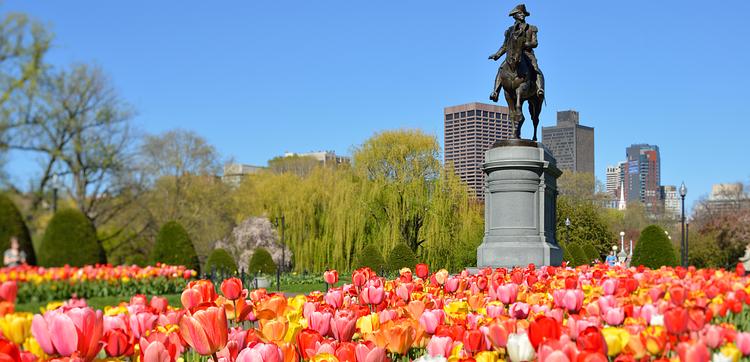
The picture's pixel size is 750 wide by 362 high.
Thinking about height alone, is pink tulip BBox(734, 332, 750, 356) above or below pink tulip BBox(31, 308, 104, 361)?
below

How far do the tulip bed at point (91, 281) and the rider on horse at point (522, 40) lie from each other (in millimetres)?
9529

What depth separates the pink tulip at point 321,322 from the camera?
2992 millimetres

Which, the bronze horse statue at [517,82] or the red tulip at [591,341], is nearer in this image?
the red tulip at [591,341]

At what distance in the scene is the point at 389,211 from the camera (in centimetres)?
3516

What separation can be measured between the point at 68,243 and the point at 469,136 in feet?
72.3

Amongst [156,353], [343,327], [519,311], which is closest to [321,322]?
[343,327]

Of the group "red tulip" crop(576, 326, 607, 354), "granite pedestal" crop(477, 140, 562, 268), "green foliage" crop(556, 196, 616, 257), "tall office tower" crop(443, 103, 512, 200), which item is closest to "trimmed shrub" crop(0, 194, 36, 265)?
"tall office tower" crop(443, 103, 512, 200)

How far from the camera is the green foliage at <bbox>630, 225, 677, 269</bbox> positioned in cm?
2823

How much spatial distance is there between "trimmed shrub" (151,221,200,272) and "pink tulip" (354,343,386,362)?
25586mm

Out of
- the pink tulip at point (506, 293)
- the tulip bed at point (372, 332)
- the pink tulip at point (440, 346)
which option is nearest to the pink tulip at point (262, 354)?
the tulip bed at point (372, 332)

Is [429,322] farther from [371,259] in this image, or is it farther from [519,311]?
[371,259]

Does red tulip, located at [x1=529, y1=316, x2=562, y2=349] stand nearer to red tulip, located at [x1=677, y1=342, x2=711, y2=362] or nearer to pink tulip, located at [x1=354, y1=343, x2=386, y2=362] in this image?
red tulip, located at [x1=677, y1=342, x2=711, y2=362]

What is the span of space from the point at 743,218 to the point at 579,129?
136 ft

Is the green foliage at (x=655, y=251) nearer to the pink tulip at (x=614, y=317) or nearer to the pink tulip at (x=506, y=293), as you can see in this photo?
the pink tulip at (x=506, y=293)
